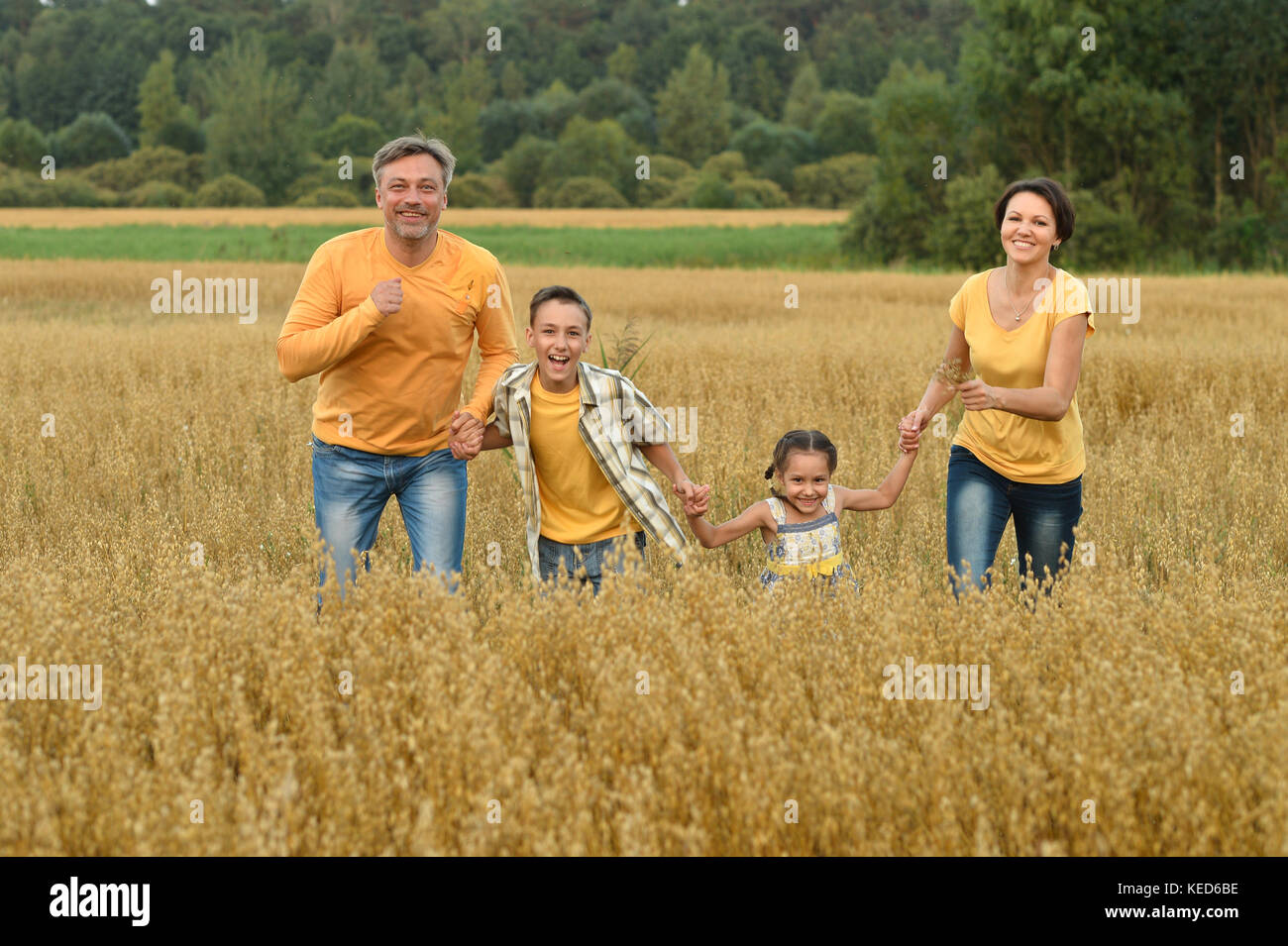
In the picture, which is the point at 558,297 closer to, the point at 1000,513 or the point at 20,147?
the point at 1000,513

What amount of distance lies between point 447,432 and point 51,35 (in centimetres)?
10105

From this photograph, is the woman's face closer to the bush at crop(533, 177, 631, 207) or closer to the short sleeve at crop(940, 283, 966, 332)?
the short sleeve at crop(940, 283, 966, 332)

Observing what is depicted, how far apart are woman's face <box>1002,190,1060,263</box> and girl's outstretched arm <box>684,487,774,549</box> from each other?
127cm

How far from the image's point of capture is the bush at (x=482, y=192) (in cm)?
6269

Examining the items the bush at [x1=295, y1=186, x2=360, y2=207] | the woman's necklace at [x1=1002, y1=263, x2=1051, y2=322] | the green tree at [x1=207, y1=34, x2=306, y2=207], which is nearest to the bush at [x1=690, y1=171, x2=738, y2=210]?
the bush at [x1=295, y1=186, x2=360, y2=207]

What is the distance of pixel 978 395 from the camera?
3523 millimetres

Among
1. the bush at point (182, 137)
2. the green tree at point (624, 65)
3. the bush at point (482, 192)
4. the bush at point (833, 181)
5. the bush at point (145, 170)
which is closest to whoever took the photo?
the bush at point (482, 192)

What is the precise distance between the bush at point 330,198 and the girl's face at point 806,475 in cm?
5860

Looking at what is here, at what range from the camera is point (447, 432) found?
3.88 metres

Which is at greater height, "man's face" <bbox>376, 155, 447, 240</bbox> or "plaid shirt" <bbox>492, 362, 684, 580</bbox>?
"man's face" <bbox>376, 155, 447, 240</bbox>

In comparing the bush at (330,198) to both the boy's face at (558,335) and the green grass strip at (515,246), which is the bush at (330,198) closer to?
the green grass strip at (515,246)

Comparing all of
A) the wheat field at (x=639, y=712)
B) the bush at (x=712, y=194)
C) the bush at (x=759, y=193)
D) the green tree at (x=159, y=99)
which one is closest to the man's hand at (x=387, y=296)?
the wheat field at (x=639, y=712)

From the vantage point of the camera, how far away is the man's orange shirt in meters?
3.77

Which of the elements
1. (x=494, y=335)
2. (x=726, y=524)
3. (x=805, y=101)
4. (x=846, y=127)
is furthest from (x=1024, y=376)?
(x=805, y=101)
